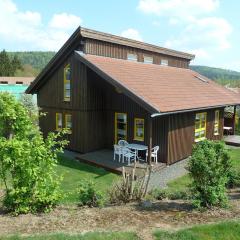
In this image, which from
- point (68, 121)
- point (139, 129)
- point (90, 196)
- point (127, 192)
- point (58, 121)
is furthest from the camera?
point (58, 121)

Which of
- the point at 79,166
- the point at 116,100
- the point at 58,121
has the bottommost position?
the point at 79,166

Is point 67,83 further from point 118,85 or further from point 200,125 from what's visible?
point 200,125

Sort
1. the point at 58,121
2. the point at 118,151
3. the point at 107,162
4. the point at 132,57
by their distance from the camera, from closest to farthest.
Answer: the point at 107,162 < the point at 118,151 < the point at 58,121 < the point at 132,57

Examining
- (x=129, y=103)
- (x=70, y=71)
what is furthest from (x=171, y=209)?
(x=70, y=71)

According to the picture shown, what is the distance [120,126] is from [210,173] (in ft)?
34.2

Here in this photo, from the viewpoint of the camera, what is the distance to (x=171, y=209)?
26.5 ft

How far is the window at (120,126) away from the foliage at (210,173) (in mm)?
9625

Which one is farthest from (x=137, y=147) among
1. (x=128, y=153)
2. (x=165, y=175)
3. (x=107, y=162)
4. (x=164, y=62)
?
(x=164, y=62)

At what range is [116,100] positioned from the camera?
57.6ft

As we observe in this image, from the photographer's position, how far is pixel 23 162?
7.35 m

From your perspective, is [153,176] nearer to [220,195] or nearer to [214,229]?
[220,195]

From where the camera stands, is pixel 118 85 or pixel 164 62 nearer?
pixel 118 85

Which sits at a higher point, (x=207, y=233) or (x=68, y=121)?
(x=68, y=121)

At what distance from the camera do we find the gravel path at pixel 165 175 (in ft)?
43.3
